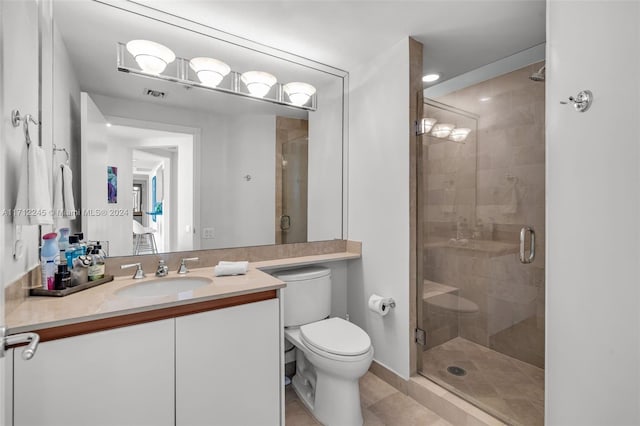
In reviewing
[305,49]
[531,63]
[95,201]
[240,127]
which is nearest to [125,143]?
[95,201]

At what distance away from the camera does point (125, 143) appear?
70.1 inches

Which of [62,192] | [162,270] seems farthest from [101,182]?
[162,270]

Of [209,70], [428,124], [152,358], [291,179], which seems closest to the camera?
[152,358]

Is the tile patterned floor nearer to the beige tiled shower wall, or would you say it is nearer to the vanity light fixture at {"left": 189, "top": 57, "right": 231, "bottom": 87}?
the beige tiled shower wall

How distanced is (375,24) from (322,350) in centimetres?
194

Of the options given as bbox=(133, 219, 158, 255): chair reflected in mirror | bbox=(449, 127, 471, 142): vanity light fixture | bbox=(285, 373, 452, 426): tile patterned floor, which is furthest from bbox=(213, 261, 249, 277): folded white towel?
bbox=(449, 127, 471, 142): vanity light fixture

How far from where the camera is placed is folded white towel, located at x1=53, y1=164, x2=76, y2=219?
1.38m

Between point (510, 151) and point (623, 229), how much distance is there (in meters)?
0.85

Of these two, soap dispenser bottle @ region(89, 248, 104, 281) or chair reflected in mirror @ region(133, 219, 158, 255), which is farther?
chair reflected in mirror @ region(133, 219, 158, 255)

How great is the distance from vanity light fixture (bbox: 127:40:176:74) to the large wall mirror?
83 mm

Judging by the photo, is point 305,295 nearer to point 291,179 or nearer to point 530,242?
point 291,179

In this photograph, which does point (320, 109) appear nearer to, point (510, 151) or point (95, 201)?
point (510, 151)

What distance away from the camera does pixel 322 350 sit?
1.68 m

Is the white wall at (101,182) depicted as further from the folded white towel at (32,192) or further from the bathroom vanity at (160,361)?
the folded white towel at (32,192)
